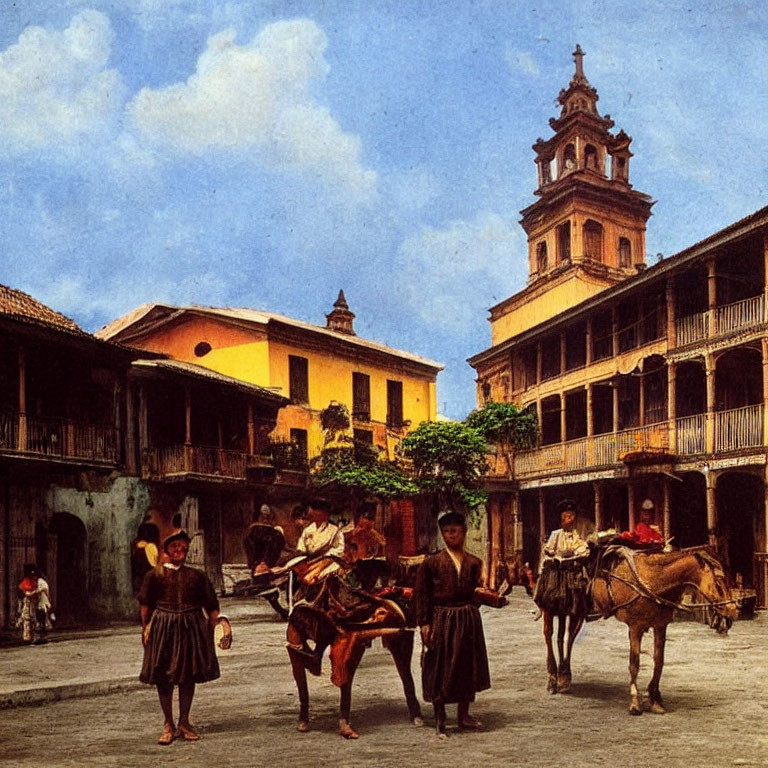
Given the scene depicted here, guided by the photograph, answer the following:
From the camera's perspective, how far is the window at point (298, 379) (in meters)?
37.5

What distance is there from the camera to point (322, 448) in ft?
126

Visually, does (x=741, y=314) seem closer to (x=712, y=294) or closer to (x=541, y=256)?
(x=712, y=294)

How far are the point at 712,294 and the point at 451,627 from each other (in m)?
18.9

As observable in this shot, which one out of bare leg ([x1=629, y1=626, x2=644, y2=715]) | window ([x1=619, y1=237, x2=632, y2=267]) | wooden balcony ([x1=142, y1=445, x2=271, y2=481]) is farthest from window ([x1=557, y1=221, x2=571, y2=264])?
bare leg ([x1=629, y1=626, x2=644, y2=715])

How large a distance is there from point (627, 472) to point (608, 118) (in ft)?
62.8

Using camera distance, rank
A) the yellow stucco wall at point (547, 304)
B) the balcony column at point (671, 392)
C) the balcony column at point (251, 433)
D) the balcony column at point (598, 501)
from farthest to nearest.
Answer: the yellow stucco wall at point (547, 304) < the balcony column at point (251, 433) < the balcony column at point (598, 501) < the balcony column at point (671, 392)

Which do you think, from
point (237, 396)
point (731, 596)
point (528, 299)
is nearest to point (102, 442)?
point (237, 396)

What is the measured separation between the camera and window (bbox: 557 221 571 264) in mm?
39312

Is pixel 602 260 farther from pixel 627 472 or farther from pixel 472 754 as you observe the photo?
pixel 472 754

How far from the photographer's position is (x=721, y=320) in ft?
81.8

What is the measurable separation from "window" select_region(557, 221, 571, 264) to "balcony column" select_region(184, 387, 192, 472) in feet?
57.4

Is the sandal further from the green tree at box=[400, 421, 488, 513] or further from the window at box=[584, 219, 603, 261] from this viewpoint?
the window at box=[584, 219, 603, 261]

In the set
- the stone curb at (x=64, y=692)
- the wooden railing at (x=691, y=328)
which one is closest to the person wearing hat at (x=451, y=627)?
the stone curb at (x=64, y=692)

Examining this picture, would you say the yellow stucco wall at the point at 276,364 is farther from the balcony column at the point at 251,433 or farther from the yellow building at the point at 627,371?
the balcony column at the point at 251,433
